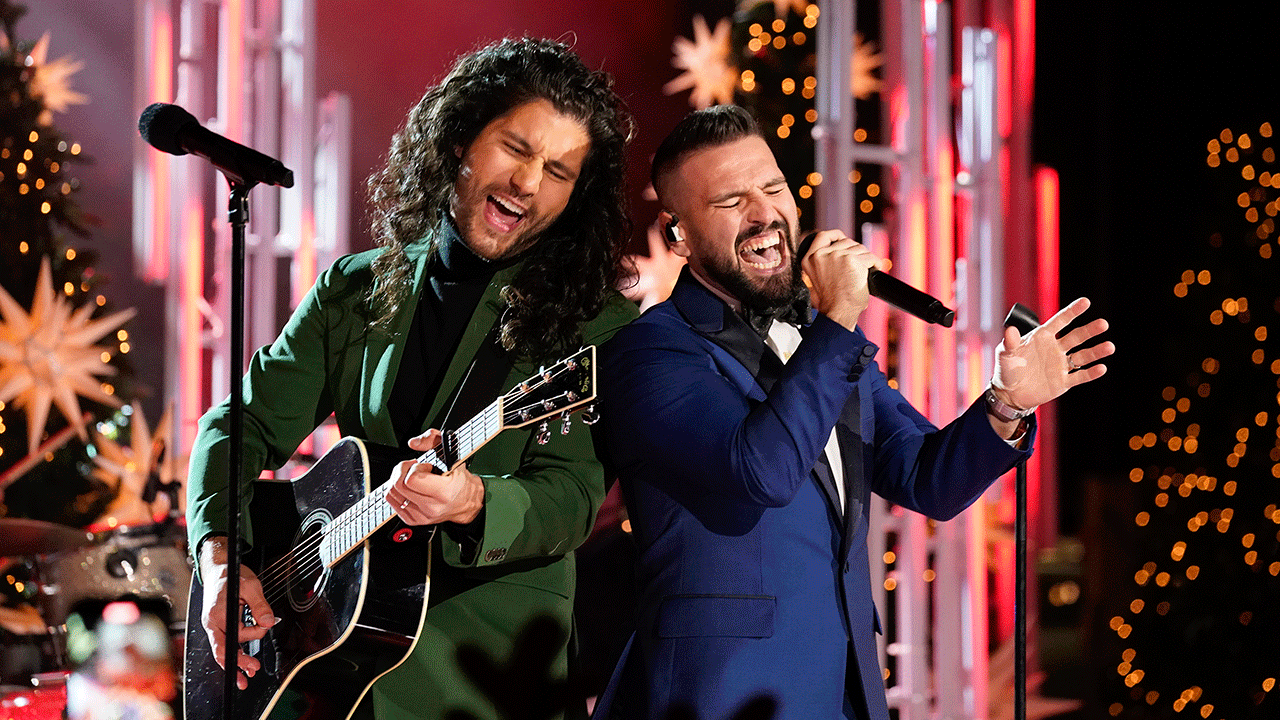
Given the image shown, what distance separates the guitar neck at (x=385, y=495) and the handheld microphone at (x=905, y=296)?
1.88ft

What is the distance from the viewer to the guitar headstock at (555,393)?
6.35 feet

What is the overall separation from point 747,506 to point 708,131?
0.66 meters

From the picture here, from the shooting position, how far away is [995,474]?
2010mm

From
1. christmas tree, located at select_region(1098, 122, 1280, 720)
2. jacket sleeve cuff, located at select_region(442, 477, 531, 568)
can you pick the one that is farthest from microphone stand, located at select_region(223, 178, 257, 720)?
christmas tree, located at select_region(1098, 122, 1280, 720)

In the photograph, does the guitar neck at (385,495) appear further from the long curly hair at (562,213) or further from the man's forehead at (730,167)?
the man's forehead at (730,167)

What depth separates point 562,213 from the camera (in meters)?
2.29

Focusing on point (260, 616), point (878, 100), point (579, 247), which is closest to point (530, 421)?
point (579, 247)

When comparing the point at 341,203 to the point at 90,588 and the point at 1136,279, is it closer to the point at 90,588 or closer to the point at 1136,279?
the point at 90,588

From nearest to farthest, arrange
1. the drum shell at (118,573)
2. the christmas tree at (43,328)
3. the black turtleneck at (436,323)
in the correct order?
the black turtleneck at (436,323)
the drum shell at (118,573)
the christmas tree at (43,328)

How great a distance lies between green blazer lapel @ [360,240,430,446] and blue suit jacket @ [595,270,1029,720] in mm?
386

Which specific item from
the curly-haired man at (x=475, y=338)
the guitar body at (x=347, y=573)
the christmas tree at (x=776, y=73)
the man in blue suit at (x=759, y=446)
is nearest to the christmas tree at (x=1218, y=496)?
the christmas tree at (x=776, y=73)

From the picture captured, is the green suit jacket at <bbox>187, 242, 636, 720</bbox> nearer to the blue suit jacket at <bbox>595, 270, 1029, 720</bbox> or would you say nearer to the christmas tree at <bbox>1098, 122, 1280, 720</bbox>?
the blue suit jacket at <bbox>595, 270, 1029, 720</bbox>

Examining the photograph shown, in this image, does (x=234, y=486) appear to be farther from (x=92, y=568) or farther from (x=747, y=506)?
(x=92, y=568)

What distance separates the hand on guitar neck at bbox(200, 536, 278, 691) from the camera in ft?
7.04
